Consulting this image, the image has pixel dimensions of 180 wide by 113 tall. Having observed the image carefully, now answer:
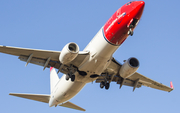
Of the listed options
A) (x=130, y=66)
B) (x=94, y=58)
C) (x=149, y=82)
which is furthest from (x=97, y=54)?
(x=149, y=82)

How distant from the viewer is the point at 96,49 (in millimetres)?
20266

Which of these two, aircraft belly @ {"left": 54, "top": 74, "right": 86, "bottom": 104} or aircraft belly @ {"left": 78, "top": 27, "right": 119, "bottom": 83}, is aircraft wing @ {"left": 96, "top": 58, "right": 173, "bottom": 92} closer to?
aircraft belly @ {"left": 54, "top": 74, "right": 86, "bottom": 104}

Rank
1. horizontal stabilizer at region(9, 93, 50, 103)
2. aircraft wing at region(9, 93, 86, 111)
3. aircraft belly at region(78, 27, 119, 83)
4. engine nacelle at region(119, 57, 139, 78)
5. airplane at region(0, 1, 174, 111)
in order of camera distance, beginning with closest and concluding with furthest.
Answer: airplane at region(0, 1, 174, 111)
aircraft belly at region(78, 27, 119, 83)
engine nacelle at region(119, 57, 139, 78)
aircraft wing at region(9, 93, 86, 111)
horizontal stabilizer at region(9, 93, 50, 103)

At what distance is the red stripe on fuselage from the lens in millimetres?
18531

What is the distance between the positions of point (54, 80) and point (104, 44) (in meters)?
10.8

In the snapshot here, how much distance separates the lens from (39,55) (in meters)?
21.5

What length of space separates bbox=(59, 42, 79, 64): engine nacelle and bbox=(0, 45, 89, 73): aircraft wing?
1.02 m

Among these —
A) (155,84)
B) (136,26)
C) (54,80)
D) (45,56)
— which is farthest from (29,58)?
(155,84)

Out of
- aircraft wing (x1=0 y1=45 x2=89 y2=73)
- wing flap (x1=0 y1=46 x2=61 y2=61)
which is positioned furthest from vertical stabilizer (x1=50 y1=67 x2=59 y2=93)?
wing flap (x1=0 y1=46 x2=61 y2=61)

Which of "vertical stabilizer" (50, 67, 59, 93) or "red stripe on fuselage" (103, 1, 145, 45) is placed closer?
"red stripe on fuselage" (103, 1, 145, 45)

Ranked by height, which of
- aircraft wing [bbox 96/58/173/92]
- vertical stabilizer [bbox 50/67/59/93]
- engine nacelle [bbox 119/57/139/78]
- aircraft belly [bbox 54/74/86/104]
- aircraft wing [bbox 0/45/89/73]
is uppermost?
engine nacelle [bbox 119/57/139/78]

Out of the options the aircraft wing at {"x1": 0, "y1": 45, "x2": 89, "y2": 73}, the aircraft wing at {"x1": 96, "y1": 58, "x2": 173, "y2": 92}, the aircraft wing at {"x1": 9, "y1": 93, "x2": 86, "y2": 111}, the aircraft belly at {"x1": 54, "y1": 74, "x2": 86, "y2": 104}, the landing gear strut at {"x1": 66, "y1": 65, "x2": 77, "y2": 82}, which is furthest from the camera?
the aircraft wing at {"x1": 9, "y1": 93, "x2": 86, "y2": 111}

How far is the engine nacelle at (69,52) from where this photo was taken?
19.5 meters

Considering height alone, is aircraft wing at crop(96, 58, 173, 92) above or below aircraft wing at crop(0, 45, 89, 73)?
above
